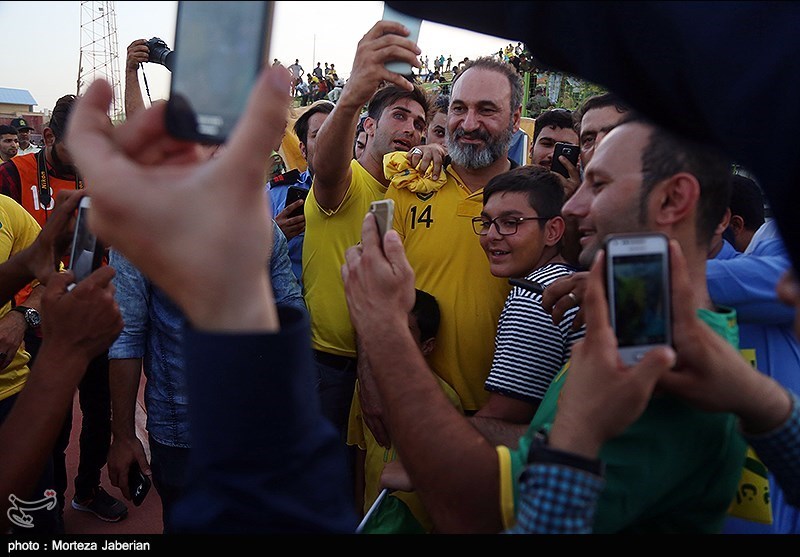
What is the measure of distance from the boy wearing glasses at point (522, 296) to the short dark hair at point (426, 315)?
302mm

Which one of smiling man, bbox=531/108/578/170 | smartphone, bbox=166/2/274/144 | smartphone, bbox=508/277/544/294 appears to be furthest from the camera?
smiling man, bbox=531/108/578/170

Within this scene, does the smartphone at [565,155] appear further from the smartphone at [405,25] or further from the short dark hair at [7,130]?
the short dark hair at [7,130]

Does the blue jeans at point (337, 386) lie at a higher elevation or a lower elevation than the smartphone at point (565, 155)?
lower

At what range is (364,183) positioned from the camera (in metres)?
3.41

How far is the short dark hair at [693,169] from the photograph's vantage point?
142 cm

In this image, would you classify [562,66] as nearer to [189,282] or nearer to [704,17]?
[704,17]

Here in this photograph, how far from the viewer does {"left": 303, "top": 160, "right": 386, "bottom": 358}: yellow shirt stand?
3.21 metres

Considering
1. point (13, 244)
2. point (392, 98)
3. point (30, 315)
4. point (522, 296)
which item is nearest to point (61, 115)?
point (13, 244)

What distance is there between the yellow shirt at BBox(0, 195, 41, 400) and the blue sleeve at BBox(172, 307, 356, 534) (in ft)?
7.37

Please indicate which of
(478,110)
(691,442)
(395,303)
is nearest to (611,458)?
(691,442)

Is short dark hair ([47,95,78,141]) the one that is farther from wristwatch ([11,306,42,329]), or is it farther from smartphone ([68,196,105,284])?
smartphone ([68,196,105,284])

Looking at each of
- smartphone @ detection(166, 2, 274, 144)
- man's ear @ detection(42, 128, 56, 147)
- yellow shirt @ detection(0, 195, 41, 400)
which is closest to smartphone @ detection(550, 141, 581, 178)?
yellow shirt @ detection(0, 195, 41, 400)

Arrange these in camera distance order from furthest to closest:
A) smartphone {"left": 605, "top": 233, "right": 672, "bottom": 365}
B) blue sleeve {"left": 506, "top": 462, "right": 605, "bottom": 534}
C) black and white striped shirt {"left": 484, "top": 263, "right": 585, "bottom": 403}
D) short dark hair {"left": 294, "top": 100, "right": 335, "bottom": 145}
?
short dark hair {"left": 294, "top": 100, "right": 335, "bottom": 145}
black and white striped shirt {"left": 484, "top": 263, "right": 585, "bottom": 403}
smartphone {"left": 605, "top": 233, "right": 672, "bottom": 365}
blue sleeve {"left": 506, "top": 462, "right": 605, "bottom": 534}

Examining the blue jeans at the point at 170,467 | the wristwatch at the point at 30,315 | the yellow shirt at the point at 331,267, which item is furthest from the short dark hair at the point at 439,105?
the blue jeans at the point at 170,467
